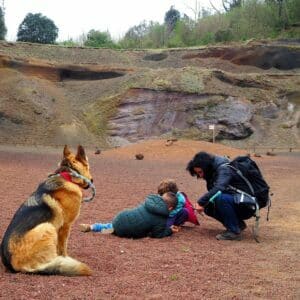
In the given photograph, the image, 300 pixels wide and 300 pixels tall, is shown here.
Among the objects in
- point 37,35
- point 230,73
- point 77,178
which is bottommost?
point 77,178

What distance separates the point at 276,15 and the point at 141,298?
179ft

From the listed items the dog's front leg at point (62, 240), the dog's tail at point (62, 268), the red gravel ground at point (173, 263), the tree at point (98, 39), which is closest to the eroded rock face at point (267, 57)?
the tree at point (98, 39)

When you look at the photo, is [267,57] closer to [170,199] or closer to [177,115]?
[177,115]

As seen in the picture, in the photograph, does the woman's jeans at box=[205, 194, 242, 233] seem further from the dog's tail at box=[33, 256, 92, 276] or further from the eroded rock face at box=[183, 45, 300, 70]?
the eroded rock face at box=[183, 45, 300, 70]

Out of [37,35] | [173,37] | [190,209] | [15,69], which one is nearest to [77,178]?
[190,209]

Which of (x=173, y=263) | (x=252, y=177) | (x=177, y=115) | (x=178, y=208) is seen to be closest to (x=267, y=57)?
(x=177, y=115)

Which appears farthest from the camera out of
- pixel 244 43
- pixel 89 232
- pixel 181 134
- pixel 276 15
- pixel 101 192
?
pixel 276 15

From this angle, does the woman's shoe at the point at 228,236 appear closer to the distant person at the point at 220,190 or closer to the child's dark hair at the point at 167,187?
the distant person at the point at 220,190

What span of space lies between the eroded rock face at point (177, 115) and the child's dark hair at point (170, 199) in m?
28.4

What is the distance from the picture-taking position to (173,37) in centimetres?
6281

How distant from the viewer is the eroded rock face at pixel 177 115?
37.7 meters

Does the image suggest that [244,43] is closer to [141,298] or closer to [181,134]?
[181,134]

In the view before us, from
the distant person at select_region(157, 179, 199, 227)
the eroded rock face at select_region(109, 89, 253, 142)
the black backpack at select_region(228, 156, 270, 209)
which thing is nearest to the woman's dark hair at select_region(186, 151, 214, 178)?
the black backpack at select_region(228, 156, 270, 209)

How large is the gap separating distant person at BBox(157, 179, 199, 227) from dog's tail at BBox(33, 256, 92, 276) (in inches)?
118
